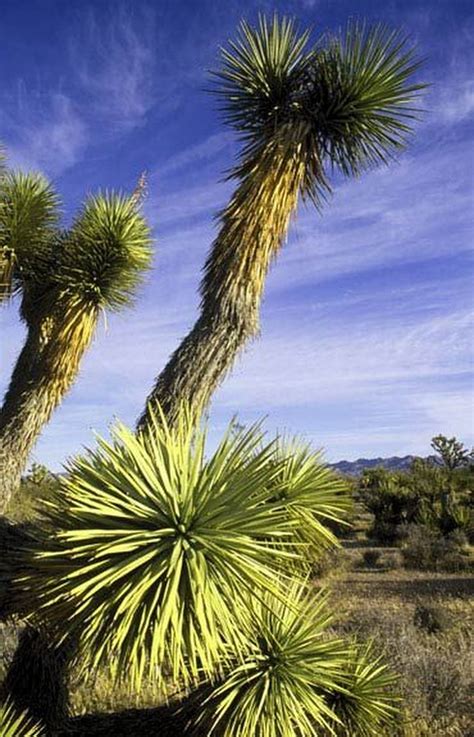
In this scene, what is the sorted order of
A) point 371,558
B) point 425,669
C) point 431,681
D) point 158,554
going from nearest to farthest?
point 158,554 → point 431,681 → point 425,669 → point 371,558

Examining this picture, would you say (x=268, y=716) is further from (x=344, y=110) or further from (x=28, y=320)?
(x=28, y=320)

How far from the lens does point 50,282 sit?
24.7ft

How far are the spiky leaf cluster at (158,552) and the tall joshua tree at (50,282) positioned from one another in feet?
11.7

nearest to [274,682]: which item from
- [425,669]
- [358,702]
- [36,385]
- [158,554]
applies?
[358,702]

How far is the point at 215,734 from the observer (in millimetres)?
3965

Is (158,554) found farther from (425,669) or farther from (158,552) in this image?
(425,669)

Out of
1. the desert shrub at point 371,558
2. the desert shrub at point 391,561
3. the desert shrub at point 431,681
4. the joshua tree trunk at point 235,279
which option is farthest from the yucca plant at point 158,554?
the desert shrub at point 371,558

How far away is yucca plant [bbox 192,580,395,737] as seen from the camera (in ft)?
12.6

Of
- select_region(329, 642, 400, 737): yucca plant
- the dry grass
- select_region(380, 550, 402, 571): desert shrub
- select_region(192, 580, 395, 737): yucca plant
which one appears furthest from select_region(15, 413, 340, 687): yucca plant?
select_region(380, 550, 402, 571): desert shrub

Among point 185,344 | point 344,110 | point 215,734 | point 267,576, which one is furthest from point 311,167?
point 215,734

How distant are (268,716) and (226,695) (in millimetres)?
339

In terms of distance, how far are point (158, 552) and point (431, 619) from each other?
313 inches

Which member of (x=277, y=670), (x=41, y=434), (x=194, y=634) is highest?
(x=41, y=434)

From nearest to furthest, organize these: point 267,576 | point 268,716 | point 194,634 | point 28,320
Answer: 1. point 194,634
2. point 267,576
3. point 268,716
4. point 28,320
